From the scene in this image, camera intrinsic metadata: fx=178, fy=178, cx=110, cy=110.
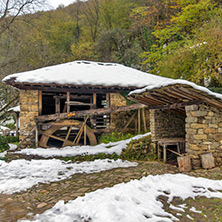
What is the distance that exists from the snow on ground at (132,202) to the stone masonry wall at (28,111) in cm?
644

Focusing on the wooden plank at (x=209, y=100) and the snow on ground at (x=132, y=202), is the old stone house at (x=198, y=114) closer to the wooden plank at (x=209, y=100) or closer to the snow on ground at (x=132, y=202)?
the wooden plank at (x=209, y=100)

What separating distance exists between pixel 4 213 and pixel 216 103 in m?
5.00

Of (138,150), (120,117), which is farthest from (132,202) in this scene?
(120,117)

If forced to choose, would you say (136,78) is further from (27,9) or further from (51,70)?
(27,9)

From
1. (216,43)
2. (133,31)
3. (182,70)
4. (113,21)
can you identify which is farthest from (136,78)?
(113,21)

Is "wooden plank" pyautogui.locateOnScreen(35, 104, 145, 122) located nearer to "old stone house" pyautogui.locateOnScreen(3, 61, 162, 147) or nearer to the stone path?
"old stone house" pyautogui.locateOnScreen(3, 61, 162, 147)

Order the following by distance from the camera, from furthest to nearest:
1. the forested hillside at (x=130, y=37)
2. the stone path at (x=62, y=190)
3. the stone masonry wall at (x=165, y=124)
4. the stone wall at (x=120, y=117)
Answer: the stone wall at (x=120, y=117)
the forested hillside at (x=130, y=37)
the stone masonry wall at (x=165, y=124)
the stone path at (x=62, y=190)

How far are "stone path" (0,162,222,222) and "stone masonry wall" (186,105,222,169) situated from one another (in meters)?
0.46

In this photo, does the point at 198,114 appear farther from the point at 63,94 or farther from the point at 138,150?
the point at 63,94

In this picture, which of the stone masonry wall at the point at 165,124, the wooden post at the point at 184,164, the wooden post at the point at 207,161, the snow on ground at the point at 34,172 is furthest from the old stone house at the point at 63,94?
the wooden post at the point at 207,161

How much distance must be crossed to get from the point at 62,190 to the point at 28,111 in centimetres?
607

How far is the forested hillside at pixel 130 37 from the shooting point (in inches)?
369

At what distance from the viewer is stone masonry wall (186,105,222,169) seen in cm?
473

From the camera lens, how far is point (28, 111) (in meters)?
8.63
